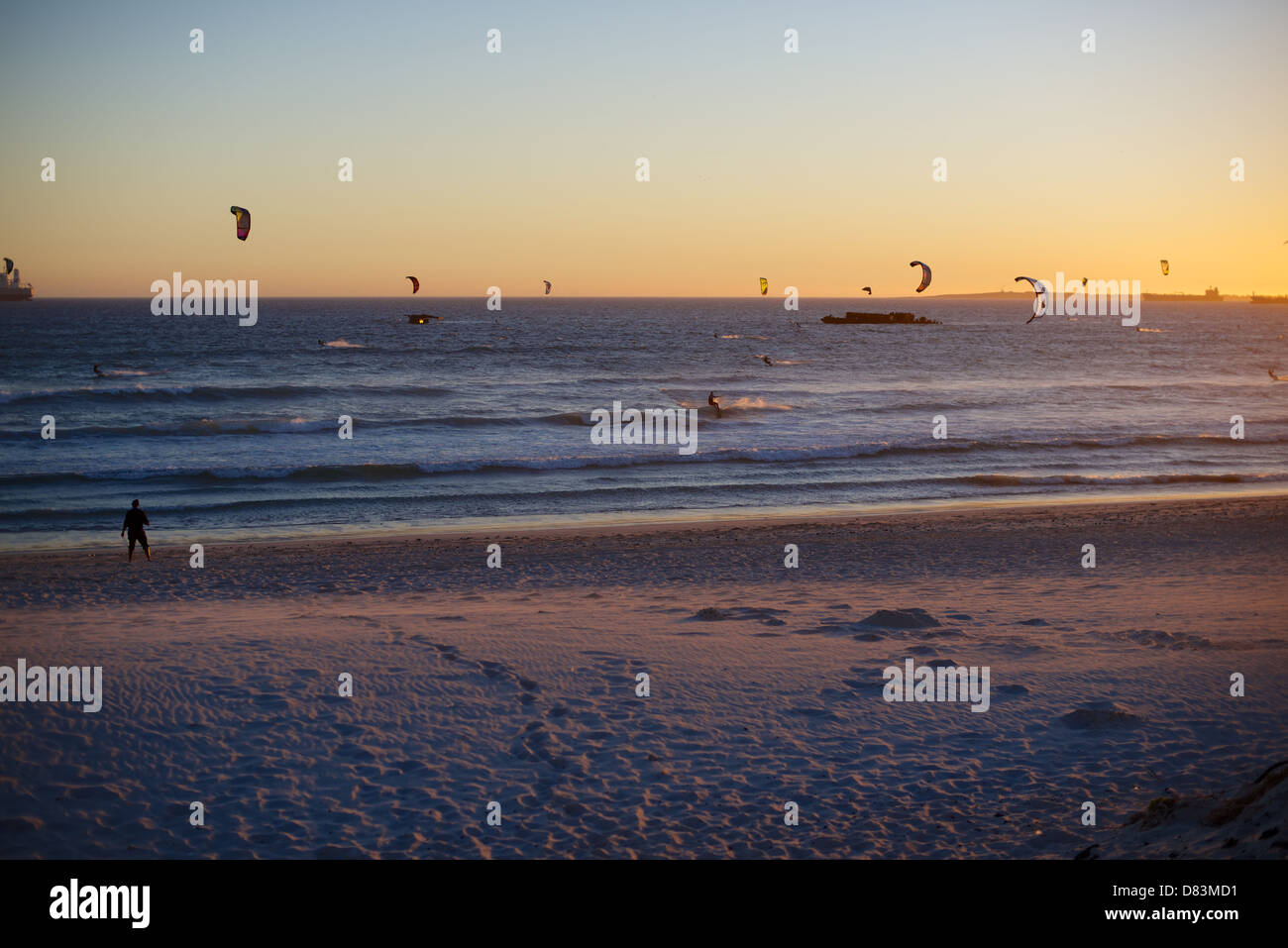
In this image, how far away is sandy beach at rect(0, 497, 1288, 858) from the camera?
643cm

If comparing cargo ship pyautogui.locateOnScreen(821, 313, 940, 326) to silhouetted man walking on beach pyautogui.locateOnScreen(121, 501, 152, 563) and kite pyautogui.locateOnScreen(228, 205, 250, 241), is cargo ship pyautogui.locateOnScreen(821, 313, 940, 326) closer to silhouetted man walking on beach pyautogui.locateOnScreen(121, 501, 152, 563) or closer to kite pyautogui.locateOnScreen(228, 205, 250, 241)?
kite pyautogui.locateOnScreen(228, 205, 250, 241)

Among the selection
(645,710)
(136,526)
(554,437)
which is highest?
(554,437)

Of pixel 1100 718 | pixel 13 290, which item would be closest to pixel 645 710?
pixel 1100 718

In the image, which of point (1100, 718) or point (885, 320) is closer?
point (1100, 718)

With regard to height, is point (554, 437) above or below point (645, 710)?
above

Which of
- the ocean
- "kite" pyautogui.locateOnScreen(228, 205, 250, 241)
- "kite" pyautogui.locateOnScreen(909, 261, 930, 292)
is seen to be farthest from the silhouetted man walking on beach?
"kite" pyautogui.locateOnScreen(909, 261, 930, 292)

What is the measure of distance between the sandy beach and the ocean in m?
5.91

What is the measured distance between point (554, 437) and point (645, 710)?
23.9m

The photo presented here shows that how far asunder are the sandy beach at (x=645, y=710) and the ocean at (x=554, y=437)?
5910 millimetres

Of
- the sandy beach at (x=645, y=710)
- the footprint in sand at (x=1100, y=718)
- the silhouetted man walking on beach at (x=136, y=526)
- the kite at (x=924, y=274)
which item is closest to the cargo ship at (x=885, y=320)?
the kite at (x=924, y=274)

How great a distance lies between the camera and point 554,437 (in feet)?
106

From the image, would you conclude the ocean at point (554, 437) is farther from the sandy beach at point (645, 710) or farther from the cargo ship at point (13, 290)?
the cargo ship at point (13, 290)

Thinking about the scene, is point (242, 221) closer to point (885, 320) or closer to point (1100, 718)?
point (1100, 718)
